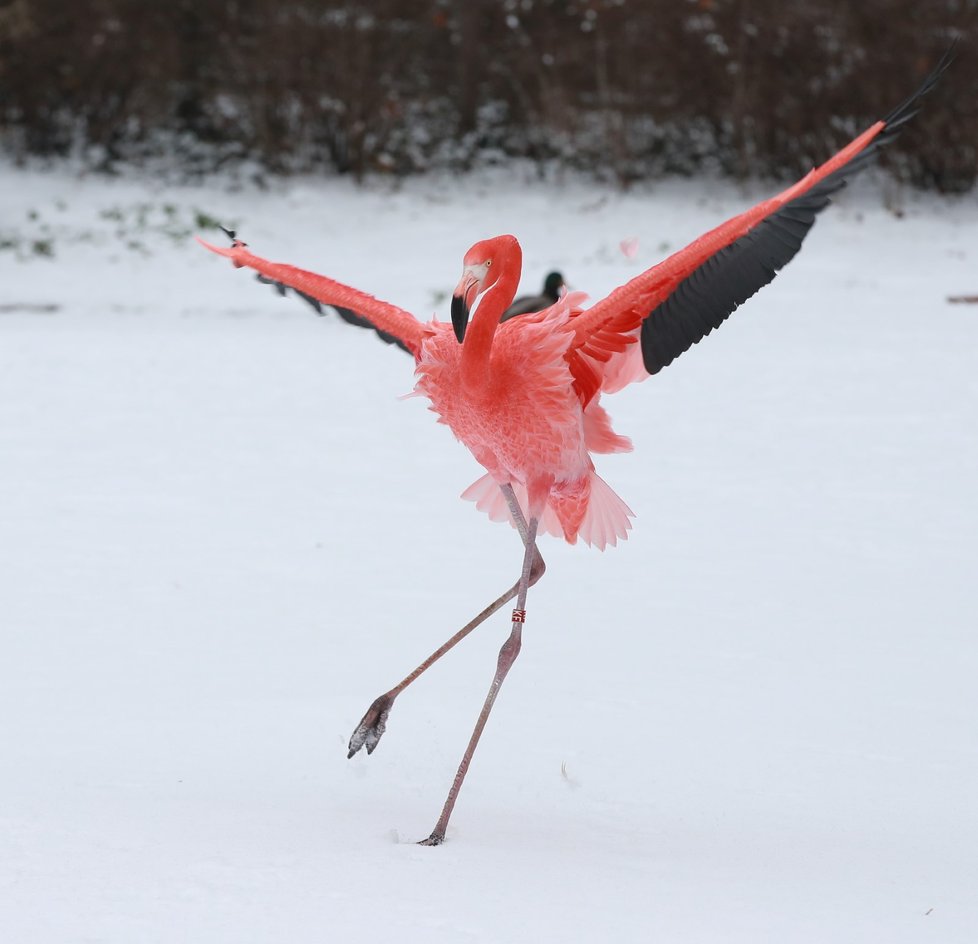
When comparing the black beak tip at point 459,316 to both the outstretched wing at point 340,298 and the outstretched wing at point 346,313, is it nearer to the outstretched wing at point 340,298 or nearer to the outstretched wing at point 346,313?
the outstretched wing at point 340,298

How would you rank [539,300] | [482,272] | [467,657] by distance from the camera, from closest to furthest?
[482,272]
[467,657]
[539,300]

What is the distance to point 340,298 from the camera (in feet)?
13.7

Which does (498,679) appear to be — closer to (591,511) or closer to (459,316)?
(591,511)

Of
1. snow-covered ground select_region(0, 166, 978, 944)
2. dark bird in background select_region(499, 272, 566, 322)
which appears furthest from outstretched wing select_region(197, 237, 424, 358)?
dark bird in background select_region(499, 272, 566, 322)

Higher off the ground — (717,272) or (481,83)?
(481,83)

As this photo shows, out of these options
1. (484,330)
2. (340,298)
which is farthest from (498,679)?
(340,298)

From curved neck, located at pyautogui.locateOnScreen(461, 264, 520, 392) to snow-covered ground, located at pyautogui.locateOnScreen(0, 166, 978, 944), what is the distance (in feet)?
3.45

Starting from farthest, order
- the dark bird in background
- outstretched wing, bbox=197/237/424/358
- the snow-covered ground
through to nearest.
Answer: the dark bird in background, outstretched wing, bbox=197/237/424/358, the snow-covered ground

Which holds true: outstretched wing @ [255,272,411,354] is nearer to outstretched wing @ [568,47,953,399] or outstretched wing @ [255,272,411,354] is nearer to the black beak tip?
outstretched wing @ [568,47,953,399]

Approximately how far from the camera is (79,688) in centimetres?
434

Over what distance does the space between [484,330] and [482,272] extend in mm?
139

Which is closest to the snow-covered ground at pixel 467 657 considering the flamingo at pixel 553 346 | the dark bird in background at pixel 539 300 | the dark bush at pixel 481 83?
the flamingo at pixel 553 346

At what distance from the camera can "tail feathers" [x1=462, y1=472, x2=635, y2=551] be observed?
Answer: 416 centimetres

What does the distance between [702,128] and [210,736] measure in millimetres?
13728
